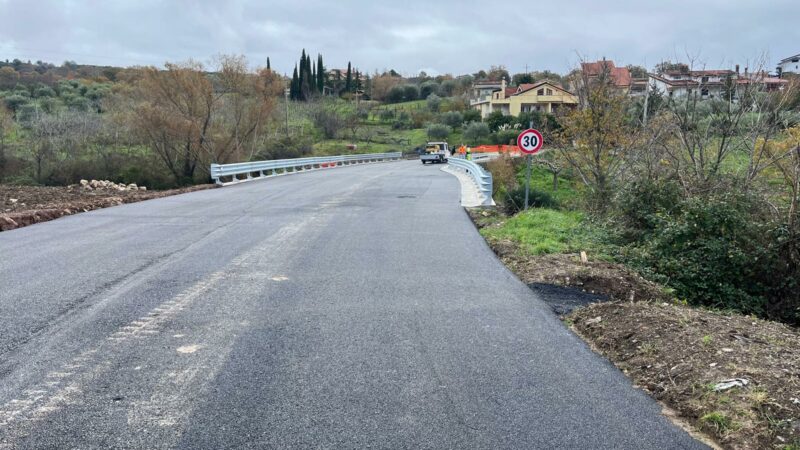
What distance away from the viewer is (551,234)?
11305 mm

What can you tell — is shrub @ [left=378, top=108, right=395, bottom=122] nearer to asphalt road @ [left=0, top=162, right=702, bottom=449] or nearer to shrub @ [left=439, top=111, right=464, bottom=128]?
shrub @ [left=439, top=111, right=464, bottom=128]

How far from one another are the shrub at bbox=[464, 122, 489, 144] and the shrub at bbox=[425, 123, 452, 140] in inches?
142

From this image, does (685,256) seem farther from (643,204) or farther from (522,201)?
(522,201)

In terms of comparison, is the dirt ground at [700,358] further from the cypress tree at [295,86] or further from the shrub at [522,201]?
the cypress tree at [295,86]

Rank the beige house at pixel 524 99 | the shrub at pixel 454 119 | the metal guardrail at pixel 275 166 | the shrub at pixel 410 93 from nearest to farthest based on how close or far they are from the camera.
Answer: the metal guardrail at pixel 275 166 → the beige house at pixel 524 99 → the shrub at pixel 454 119 → the shrub at pixel 410 93

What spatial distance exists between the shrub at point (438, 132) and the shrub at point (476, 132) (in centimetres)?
361

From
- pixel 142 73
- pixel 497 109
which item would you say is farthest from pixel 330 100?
pixel 142 73

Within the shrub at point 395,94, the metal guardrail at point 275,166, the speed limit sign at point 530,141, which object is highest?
the shrub at point 395,94

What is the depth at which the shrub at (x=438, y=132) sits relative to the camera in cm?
7656

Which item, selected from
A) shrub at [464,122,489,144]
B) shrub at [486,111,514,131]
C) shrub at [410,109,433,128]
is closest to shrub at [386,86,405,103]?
shrub at [410,109,433,128]

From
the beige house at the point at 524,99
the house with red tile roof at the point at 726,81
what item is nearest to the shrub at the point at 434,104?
the beige house at the point at 524,99

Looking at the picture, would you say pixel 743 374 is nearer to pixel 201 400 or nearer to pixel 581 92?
pixel 201 400

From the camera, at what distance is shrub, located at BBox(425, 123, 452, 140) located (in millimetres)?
76562

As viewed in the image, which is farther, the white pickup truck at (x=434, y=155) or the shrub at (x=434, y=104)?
the shrub at (x=434, y=104)
